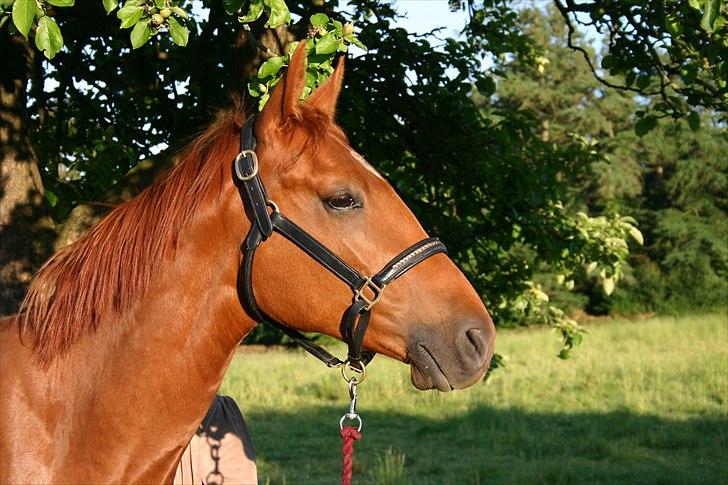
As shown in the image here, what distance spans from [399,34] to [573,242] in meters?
1.89

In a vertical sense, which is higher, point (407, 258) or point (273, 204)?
point (273, 204)

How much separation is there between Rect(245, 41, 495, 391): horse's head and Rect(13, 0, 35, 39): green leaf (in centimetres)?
87

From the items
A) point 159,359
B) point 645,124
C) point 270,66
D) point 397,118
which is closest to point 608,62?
point 645,124

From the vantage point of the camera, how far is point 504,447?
33.8ft

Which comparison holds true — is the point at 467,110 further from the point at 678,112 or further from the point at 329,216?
the point at 329,216

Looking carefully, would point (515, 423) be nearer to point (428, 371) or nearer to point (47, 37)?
point (428, 371)

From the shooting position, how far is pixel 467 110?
570 centimetres

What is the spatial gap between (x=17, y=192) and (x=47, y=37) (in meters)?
1.79

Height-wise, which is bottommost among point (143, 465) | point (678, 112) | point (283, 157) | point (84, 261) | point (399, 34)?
point (143, 465)

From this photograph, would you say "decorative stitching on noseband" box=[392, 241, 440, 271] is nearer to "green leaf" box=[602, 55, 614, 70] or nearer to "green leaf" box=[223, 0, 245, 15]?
"green leaf" box=[223, 0, 245, 15]

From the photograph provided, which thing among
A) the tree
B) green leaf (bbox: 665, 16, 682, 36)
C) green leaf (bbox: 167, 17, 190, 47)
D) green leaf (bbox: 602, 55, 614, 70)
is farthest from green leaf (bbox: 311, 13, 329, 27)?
the tree

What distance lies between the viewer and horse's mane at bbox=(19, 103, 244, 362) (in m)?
2.43

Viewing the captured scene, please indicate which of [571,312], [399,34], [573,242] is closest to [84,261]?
[399,34]

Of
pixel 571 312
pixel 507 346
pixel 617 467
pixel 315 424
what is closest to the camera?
pixel 617 467
